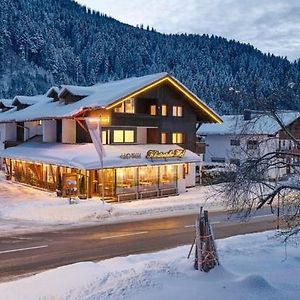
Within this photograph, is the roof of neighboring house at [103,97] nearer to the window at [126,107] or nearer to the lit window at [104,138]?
the window at [126,107]

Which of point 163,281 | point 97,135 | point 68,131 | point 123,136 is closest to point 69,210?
point 97,135

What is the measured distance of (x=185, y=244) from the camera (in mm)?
19219

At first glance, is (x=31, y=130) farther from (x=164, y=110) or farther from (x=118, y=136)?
(x=164, y=110)

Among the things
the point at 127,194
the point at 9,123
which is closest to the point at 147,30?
the point at 9,123

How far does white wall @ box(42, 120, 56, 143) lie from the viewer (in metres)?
40.5

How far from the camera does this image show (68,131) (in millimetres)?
38125

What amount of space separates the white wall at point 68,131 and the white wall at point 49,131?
265cm

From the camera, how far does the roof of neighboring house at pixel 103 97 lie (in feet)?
111

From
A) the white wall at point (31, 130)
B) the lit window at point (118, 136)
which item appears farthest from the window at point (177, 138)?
the white wall at point (31, 130)

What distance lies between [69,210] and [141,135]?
44.3 ft

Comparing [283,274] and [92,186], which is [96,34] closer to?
[92,186]

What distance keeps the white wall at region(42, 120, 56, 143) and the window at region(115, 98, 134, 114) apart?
839 centimetres

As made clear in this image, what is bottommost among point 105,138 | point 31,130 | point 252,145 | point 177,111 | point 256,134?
point 31,130

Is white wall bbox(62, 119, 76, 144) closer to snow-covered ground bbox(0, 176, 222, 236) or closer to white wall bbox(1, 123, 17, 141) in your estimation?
snow-covered ground bbox(0, 176, 222, 236)
